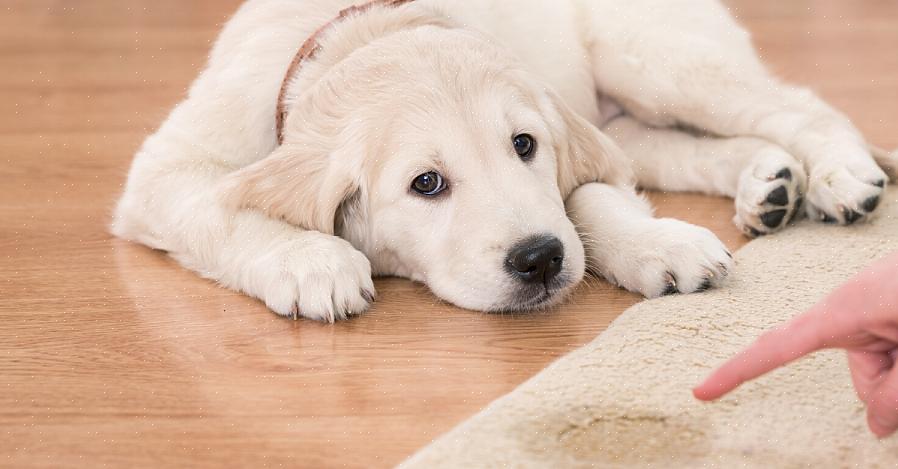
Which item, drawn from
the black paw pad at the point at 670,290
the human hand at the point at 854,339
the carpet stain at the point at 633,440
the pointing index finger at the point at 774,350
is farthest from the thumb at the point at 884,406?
the black paw pad at the point at 670,290

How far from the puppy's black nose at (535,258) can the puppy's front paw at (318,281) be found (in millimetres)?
325

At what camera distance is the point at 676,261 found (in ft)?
7.40

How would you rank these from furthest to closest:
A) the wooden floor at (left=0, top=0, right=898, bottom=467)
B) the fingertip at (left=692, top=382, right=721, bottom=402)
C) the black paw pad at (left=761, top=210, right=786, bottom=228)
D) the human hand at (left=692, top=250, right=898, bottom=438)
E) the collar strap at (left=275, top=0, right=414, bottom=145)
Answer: the black paw pad at (left=761, top=210, right=786, bottom=228) < the collar strap at (left=275, top=0, right=414, bottom=145) < the wooden floor at (left=0, top=0, right=898, bottom=467) < the fingertip at (left=692, top=382, right=721, bottom=402) < the human hand at (left=692, top=250, right=898, bottom=438)

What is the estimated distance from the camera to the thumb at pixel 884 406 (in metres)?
1.43

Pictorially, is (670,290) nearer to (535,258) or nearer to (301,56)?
(535,258)

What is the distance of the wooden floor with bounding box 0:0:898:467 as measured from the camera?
1.79 meters

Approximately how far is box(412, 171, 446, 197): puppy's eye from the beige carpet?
46 cm

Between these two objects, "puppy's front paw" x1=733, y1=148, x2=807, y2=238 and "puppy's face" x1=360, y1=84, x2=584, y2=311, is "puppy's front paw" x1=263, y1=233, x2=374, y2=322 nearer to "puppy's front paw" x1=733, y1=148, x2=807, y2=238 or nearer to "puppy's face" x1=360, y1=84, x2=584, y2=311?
"puppy's face" x1=360, y1=84, x2=584, y2=311

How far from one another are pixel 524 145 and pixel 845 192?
801 millimetres

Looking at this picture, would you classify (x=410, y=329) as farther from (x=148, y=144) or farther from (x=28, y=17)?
(x=28, y=17)

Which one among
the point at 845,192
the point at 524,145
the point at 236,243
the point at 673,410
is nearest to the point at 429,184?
the point at 524,145

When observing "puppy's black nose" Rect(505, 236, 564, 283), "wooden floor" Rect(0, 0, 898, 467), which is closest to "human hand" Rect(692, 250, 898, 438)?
"wooden floor" Rect(0, 0, 898, 467)

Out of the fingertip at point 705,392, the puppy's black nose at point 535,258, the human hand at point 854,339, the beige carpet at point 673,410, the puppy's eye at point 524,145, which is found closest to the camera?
the human hand at point 854,339

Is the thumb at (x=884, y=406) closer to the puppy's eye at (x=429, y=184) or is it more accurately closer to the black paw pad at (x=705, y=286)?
the black paw pad at (x=705, y=286)
